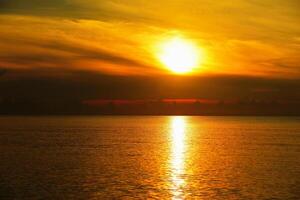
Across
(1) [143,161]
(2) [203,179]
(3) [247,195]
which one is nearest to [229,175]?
(2) [203,179]

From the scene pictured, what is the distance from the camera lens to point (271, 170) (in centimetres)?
7050

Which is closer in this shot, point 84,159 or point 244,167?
point 244,167

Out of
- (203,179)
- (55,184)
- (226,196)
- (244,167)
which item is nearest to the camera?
(226,196)

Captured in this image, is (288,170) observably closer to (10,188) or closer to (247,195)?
(247,195)

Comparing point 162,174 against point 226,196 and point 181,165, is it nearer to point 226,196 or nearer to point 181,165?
point 181,165

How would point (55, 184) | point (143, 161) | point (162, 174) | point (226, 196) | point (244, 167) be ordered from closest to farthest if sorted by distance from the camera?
point (226, 196) < point (55, 184) < point (162, 174) < point (244, 167) < point (143, 161)

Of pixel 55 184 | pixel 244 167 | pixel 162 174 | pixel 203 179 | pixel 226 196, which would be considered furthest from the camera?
pixel 244 167

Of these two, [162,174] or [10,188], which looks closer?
[10,188]

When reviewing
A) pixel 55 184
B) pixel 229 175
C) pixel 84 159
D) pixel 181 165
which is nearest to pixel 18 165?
pixel 84 159

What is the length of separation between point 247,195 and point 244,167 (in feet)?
84.9

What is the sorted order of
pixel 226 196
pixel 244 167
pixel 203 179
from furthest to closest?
pixel 244 167 → pixel 203 179 → pixel 226 196

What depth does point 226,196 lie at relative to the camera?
4912 centimetres

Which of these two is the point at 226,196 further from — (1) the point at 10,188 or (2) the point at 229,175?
(1) the point at 10,188

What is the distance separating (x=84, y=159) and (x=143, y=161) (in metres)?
10.7
